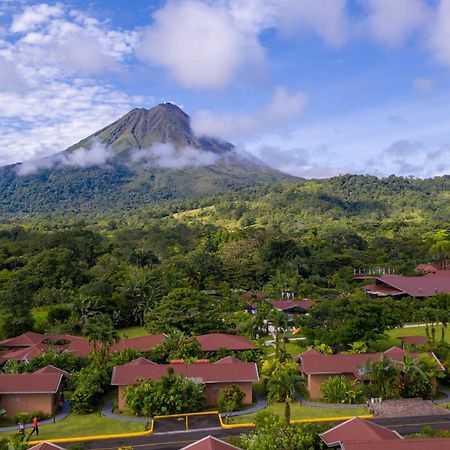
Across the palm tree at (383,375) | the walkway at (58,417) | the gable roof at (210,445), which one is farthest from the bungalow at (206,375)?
the gable roof at (210,445)

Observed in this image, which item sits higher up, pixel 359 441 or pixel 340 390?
pixel 359 441

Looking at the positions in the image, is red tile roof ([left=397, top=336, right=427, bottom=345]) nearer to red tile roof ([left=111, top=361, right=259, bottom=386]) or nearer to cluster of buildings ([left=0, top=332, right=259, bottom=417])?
cluster of buildings ([left=0, top=332, right=259, bottom=417])

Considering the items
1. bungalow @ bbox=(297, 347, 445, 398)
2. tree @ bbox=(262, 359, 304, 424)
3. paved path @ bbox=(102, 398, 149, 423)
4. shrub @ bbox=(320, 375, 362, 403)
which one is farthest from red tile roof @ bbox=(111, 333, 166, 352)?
shrub @ bbox=(320, 375, 362, 403)

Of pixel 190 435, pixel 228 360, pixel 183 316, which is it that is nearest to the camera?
pixel 190 435

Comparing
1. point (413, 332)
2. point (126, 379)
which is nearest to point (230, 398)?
point (126, 379)

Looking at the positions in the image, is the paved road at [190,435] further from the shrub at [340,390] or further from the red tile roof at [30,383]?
the red tile roof at [30,383]

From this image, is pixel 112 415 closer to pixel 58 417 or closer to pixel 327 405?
pixel 58 417
